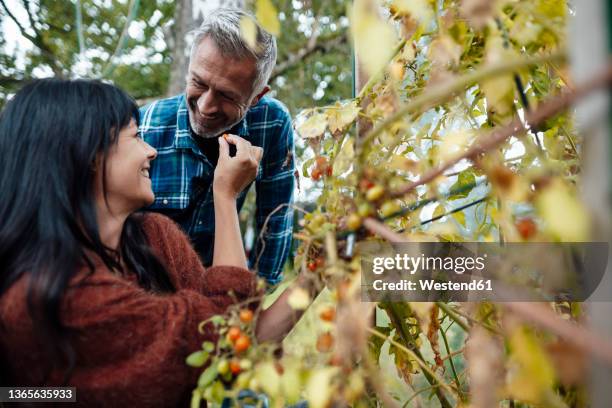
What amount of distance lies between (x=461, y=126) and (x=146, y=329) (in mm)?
701

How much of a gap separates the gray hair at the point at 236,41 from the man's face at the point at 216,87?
0.02m

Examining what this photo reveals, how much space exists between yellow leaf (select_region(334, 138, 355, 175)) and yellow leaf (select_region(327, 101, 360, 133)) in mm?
114

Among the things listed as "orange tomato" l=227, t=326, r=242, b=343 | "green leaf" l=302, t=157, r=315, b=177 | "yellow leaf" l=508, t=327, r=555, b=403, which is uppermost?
"green leaf" l=302, t=157, r=315, b=177

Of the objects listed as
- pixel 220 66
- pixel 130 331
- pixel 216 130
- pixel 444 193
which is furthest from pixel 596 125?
pixel 216 130

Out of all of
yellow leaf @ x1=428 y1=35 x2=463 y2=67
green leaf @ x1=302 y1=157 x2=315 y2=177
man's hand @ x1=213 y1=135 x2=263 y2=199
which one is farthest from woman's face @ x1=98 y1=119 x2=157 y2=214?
yellow leaf @ x1=428 y1=35 x2=463 y2=67

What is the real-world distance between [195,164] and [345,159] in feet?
3.46

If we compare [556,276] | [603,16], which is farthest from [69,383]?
[603,16]

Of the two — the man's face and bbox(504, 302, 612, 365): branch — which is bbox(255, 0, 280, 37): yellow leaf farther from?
the man's face

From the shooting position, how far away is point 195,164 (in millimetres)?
1814

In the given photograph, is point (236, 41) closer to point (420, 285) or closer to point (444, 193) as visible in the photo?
point (444, 193)

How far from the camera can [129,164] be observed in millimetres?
1189

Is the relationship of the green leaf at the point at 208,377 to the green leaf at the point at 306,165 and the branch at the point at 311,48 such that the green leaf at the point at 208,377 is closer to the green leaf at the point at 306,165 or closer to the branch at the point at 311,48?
the green leaf at the point at 306,165

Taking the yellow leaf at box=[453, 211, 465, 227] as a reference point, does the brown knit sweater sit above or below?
below

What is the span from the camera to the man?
1553mm
